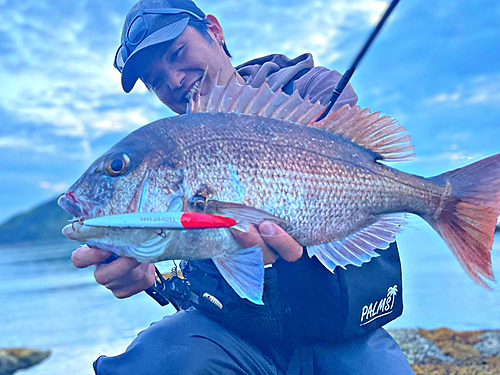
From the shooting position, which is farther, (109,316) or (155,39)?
(109,316)

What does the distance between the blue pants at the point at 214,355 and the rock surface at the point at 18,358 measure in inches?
348

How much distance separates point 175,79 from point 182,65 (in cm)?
12

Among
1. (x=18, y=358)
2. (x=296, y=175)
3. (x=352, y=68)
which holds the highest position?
(x=352, y=68)

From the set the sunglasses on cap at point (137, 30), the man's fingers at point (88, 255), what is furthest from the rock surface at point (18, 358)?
the man's fingers at point (88, 255)

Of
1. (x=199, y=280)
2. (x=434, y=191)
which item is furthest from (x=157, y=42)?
(x=434, y=191)

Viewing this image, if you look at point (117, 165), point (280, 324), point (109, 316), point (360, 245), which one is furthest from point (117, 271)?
point (109, 316)

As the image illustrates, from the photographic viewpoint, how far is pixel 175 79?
123 inches

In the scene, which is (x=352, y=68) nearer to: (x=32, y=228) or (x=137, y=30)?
(x=137, y=30)

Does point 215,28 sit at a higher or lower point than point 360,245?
higher

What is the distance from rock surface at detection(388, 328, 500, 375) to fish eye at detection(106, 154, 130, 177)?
16.4 feet

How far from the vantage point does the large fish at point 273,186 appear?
1820 mm

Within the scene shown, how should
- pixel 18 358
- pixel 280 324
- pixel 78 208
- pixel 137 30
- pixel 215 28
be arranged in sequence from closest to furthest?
pixel 78 208
pixel 280 324
pixel 137 30
pixel 215 28
pixel 18 358

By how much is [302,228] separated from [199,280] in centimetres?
88

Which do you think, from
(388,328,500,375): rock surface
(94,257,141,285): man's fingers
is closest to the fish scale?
(94,257,141,285): man's fingers
